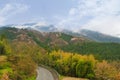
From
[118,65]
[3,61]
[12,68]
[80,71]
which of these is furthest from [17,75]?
[118,65]

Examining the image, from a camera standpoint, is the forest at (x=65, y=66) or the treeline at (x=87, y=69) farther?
the treeline at (x=87, y=69)

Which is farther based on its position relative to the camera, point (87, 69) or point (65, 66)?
point (65, 66)

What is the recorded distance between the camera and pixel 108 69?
138 metres

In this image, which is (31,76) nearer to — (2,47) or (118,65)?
(2,47)

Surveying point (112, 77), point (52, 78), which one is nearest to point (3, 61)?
point (52, 78)

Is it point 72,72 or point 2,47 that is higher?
point 2,47

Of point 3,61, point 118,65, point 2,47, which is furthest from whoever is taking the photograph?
point 118,65

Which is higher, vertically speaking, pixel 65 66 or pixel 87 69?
pixel 65 66

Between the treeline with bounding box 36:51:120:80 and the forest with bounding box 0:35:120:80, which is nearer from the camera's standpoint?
the forest with bounding box 0:35:120:80

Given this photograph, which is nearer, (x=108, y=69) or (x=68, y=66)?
(x=108, y=69)

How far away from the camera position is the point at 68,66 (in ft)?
487

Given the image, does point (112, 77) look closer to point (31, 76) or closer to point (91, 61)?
point (91, 61)

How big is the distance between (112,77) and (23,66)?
144 ft

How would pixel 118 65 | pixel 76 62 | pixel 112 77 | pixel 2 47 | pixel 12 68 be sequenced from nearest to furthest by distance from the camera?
pixel 12 68
pixel 112 77
pixel 76 62
pixel 2 47
pixel 118 65
